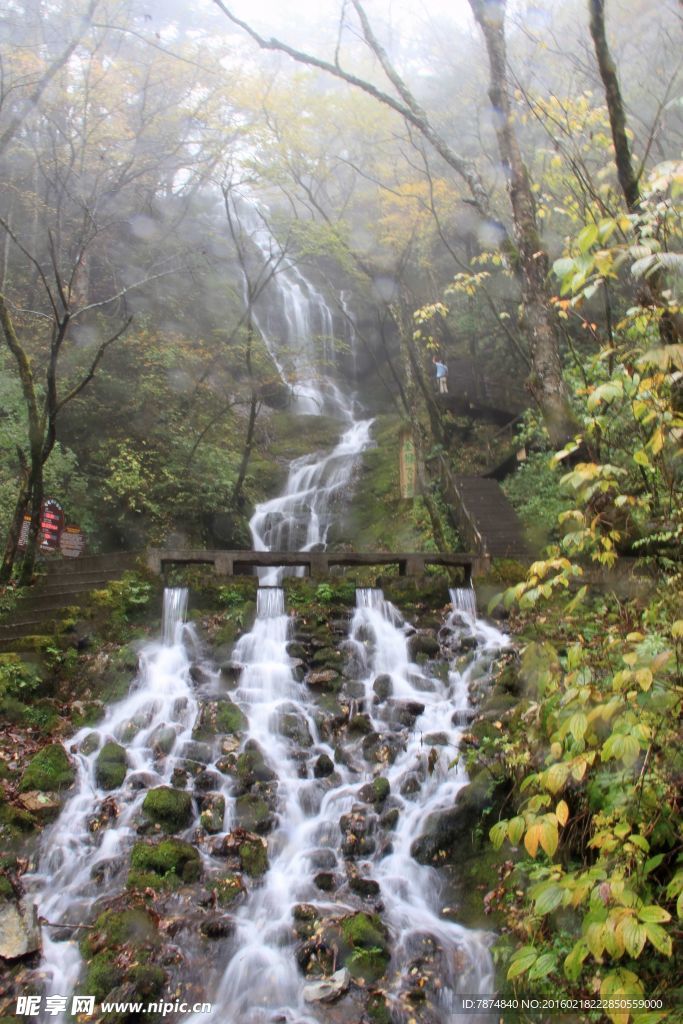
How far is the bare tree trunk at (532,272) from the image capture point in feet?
23.4

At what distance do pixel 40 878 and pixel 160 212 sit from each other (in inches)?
924

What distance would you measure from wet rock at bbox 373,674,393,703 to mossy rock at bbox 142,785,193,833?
9.19 ft

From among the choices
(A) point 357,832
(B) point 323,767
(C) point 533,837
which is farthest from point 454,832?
(C) point 533,837

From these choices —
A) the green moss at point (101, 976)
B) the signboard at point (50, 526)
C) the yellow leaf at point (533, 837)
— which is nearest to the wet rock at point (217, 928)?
the green moss at point (101, 976)

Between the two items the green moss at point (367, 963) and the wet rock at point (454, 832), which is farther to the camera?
the wet rock at point (454, 832)

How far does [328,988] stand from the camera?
484 centimetres

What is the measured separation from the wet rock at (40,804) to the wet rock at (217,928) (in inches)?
82.2

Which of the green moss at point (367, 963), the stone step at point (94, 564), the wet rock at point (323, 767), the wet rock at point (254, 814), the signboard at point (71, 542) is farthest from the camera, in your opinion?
the signboard at point (71, 542)

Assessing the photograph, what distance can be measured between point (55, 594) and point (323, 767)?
5068 millimetres

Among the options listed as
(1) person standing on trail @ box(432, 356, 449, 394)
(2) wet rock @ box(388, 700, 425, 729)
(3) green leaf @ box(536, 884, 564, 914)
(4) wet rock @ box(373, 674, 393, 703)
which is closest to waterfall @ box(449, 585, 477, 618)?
(4) wet rock @ box(373, 674, 393, 703)

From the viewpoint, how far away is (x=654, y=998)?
3.27 metres

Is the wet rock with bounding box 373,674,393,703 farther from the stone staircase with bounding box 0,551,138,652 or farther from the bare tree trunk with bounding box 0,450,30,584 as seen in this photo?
the bare tree trunk with bounding box 0,450,30,584

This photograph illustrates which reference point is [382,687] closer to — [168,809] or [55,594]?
[168,809]

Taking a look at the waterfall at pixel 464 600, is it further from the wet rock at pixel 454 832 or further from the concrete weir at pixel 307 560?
the wet rock at pixel 454 832
